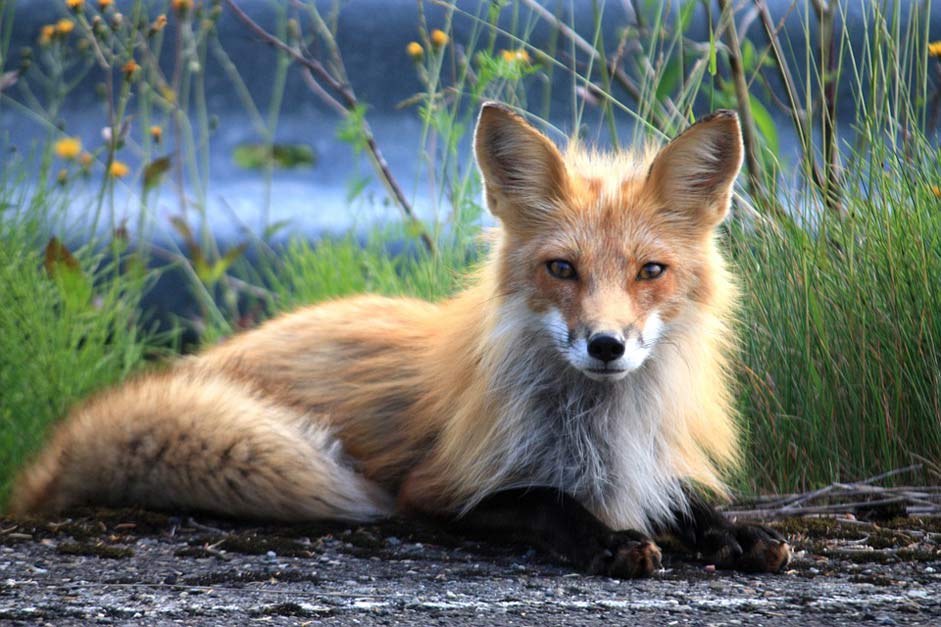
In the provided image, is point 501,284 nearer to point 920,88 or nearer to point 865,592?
point 865,592

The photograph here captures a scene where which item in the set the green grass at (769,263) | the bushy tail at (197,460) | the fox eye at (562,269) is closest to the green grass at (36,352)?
the green grass at (769,263)

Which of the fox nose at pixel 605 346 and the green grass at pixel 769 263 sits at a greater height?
the green grass at pixel 769 263

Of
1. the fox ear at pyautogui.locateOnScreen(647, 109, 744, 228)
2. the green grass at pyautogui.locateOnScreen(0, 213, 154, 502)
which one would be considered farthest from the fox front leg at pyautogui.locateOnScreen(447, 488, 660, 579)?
the green grass at pyautogui.locateOnScreen(0, 213, 154, 502)

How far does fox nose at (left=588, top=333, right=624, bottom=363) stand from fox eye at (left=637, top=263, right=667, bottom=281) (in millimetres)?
290

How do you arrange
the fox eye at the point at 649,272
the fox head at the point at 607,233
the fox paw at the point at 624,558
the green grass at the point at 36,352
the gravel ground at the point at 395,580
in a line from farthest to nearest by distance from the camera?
the green grass at the point at 36,352 → the fox eye at the point at 649,272 → the fox head at the point at 607,233 → the fox paw at the point at 624,558 → the gravel ground at the point at 395,580

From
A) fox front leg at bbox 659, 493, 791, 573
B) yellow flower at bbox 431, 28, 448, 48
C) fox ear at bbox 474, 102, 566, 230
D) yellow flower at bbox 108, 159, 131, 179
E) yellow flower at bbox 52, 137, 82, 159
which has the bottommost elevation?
fox front leg at bbox 659, 493, 791, 573

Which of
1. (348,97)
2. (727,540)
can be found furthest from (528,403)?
(348,97)

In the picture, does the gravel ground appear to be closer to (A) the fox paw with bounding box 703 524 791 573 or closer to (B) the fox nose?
(A) the fox paw with bounding box 703 524 791 573

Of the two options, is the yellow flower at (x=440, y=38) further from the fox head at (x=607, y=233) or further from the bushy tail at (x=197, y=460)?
the bushy tail at (x=197, y=460)

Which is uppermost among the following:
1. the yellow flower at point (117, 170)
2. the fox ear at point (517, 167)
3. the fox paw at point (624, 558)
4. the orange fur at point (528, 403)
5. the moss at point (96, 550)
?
the yellow flower at point (117, 170)

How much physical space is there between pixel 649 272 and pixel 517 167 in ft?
1.61

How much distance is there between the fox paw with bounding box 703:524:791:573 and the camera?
292cm

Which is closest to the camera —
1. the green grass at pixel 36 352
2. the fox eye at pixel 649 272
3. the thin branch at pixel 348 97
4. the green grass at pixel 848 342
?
the fox eye at pixel 649 272

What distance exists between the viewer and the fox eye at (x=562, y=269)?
3012 mm
